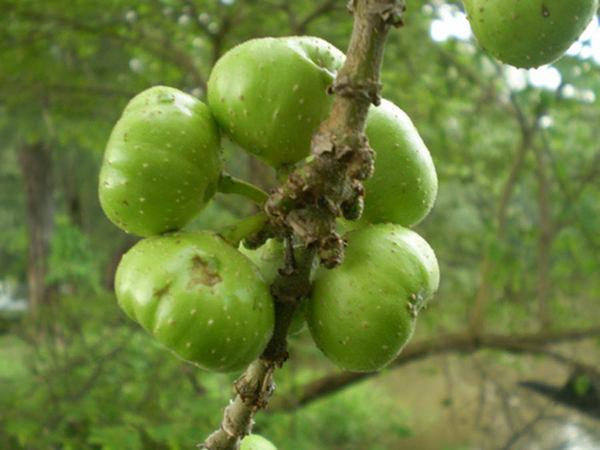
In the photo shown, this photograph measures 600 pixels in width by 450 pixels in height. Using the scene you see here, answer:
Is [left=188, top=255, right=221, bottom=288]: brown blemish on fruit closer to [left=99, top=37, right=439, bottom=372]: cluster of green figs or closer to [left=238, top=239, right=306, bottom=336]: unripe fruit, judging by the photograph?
[left=99, top=37, right=439, bottom=372]: cluster of green figs

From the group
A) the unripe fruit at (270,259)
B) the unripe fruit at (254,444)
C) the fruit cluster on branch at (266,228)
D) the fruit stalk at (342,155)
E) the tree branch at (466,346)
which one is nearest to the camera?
the fruit stalk at (342,155)

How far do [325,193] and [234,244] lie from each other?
303 millimetres

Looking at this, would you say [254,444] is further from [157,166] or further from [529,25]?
[529,25]

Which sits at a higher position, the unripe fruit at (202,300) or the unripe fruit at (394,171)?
the unripe fruit at (394,171)

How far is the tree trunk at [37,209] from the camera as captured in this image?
41.6ft

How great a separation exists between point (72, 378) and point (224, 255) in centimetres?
368

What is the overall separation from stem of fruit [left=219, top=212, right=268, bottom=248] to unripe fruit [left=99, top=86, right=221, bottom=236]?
0.08 meters

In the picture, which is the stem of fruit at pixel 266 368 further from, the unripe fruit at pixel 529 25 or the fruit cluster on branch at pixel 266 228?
the unripe fruit at pixel 529 25

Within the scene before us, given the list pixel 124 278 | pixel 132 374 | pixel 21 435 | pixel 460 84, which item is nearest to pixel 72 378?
pixel 132 374

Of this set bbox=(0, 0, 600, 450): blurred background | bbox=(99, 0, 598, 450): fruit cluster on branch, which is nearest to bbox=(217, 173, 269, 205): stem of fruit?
bbox=(99, 0, 598, 450): fruit cluster on branch

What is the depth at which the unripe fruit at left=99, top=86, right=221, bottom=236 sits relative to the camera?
1342mm

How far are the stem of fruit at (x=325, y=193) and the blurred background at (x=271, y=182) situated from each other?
207cm

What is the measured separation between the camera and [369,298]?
1.34 m

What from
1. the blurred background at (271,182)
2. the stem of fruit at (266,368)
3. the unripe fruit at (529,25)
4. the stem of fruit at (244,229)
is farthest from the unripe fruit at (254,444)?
the blurred background at (271,182)
